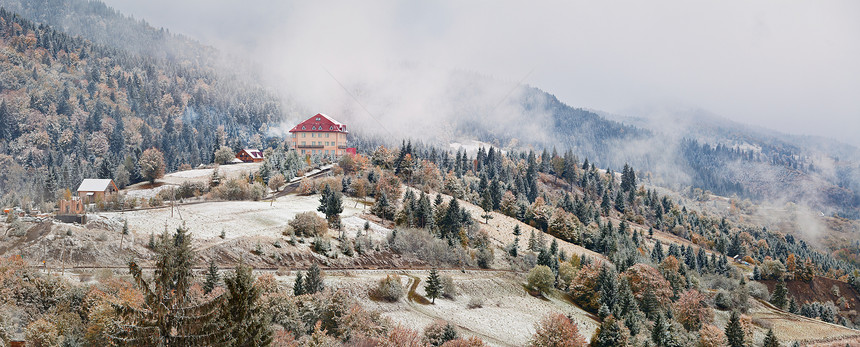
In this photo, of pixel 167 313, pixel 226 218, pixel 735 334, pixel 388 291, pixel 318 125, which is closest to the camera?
pixel 167 313

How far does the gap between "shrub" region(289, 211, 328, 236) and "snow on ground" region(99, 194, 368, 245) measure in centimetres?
185

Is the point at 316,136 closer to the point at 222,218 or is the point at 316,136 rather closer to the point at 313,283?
the point at 222,218

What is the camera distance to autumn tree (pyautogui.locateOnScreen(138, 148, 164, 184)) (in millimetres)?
93375

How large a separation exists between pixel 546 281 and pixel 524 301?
Answer: 667cm

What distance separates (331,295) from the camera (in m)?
41.2

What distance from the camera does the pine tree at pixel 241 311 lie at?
1950 cm

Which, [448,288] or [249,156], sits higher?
[249,156]

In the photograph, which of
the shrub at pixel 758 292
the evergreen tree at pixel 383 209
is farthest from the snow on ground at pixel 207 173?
the shrub at pixel 758 292

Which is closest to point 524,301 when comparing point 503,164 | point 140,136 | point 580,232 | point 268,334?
point 268,334

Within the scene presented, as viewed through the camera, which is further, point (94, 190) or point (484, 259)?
point (484, 259)

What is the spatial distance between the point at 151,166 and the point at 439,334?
76513 mm

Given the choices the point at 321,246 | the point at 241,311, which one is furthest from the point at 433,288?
the point at 241,311

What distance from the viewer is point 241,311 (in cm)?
2000

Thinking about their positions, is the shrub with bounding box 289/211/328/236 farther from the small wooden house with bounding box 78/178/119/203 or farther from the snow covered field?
the small wooden house with bounding box 78/178/119/203
